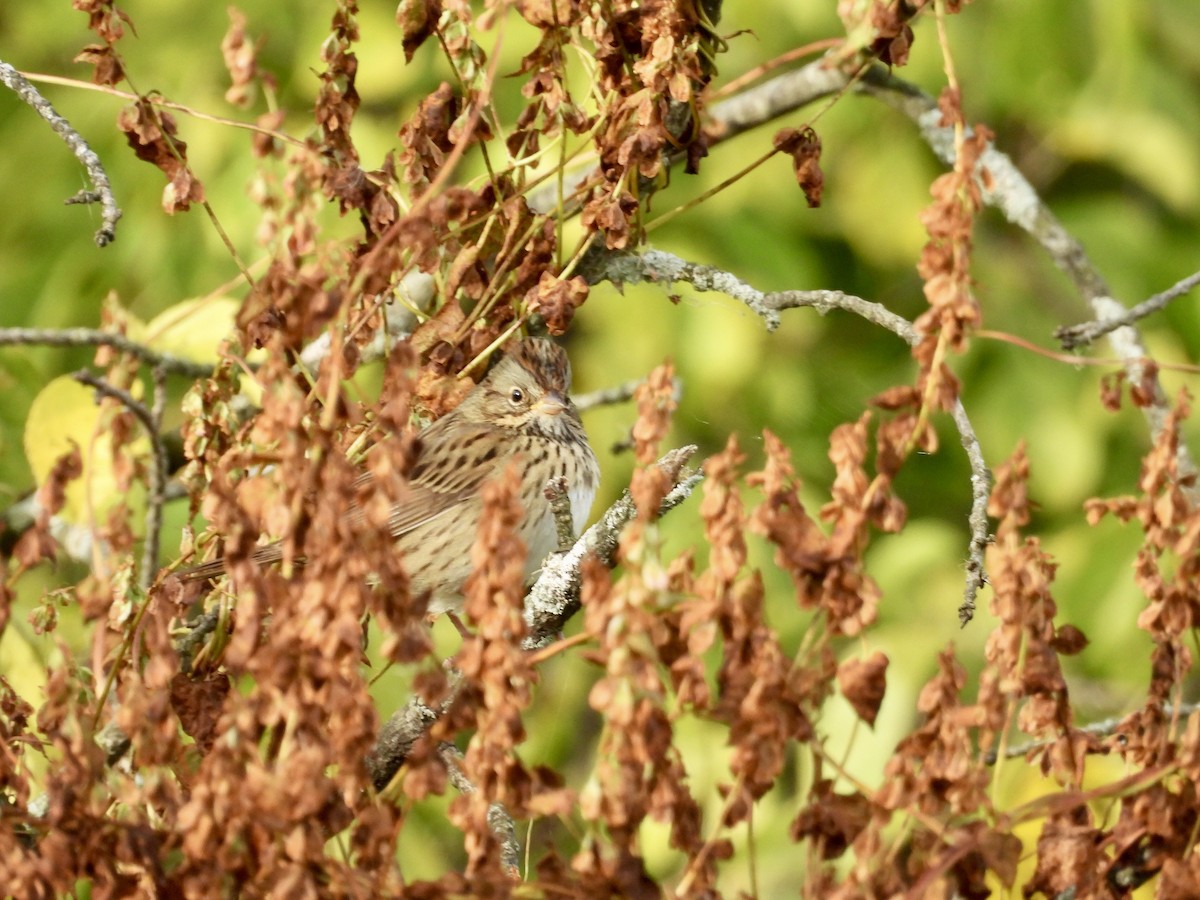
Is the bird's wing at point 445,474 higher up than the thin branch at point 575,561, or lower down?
higher up

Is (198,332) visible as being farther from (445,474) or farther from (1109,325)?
(1109,325)

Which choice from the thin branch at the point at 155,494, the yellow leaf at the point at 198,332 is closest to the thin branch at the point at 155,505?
the thin branch at the point at 155,494

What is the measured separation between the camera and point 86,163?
2488 mm

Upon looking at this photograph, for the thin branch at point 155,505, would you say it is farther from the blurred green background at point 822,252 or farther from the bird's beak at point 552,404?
the blurred green background at point 822,252

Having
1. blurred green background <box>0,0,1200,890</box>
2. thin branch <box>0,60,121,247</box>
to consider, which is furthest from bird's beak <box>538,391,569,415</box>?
thin branch <box>0,60,121,247</box>

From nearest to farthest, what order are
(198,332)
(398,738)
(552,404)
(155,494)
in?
(398,738) → (155,494) → (198,332) → (552,404)

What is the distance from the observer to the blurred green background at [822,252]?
6410 mm

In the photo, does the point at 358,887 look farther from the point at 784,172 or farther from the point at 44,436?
the point at 784,172

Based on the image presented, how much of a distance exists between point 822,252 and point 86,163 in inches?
219

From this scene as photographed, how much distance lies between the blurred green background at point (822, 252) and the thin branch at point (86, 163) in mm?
3064

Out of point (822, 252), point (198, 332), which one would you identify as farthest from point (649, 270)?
point (822, 252)

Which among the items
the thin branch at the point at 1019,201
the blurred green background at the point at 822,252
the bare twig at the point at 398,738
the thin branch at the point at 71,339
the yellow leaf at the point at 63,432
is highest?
the blurred green background at the point at 822,252

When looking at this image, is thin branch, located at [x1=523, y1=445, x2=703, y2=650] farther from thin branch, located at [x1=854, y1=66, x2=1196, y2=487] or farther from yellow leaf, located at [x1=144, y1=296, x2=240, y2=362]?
thin branch, located at [x1=854, y1=66, x2=1196, y2=487]

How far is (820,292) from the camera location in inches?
111
